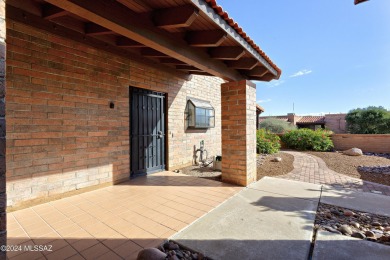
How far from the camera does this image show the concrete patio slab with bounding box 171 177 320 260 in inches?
75.6

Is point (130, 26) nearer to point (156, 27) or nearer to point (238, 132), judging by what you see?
point (156, 27)

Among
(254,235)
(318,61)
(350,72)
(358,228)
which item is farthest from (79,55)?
(350,72)

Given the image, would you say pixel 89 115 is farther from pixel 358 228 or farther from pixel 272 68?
pixel 358 228

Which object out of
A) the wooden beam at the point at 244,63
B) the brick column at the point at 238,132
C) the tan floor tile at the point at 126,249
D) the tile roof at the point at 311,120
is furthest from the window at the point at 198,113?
the tile roof at the point at 311,120

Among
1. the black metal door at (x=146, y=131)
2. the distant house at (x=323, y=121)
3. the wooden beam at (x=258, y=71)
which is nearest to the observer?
the wooden beam at (x=258, y=71)

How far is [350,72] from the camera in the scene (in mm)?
28328

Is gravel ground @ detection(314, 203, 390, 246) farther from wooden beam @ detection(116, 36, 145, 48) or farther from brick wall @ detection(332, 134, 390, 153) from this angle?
brick wall @ detection(332, 134, 390, 153)

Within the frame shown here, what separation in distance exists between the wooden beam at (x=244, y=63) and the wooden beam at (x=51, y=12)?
285 cm

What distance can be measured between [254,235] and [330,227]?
109cm

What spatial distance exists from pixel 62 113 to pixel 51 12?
1487mm

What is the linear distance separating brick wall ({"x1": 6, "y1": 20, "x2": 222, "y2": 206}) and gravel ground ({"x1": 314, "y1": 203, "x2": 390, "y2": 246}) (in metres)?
3.75

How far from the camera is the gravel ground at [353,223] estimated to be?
7.56 feet

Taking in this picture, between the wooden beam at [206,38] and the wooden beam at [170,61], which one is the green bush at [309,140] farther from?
the wooden beam at [206,38]

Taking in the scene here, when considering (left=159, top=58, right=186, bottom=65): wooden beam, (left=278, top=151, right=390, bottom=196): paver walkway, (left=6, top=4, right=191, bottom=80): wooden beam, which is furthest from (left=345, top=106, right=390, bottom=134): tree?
(left=6, top=4, right=191, bottom=80): wooden beam
